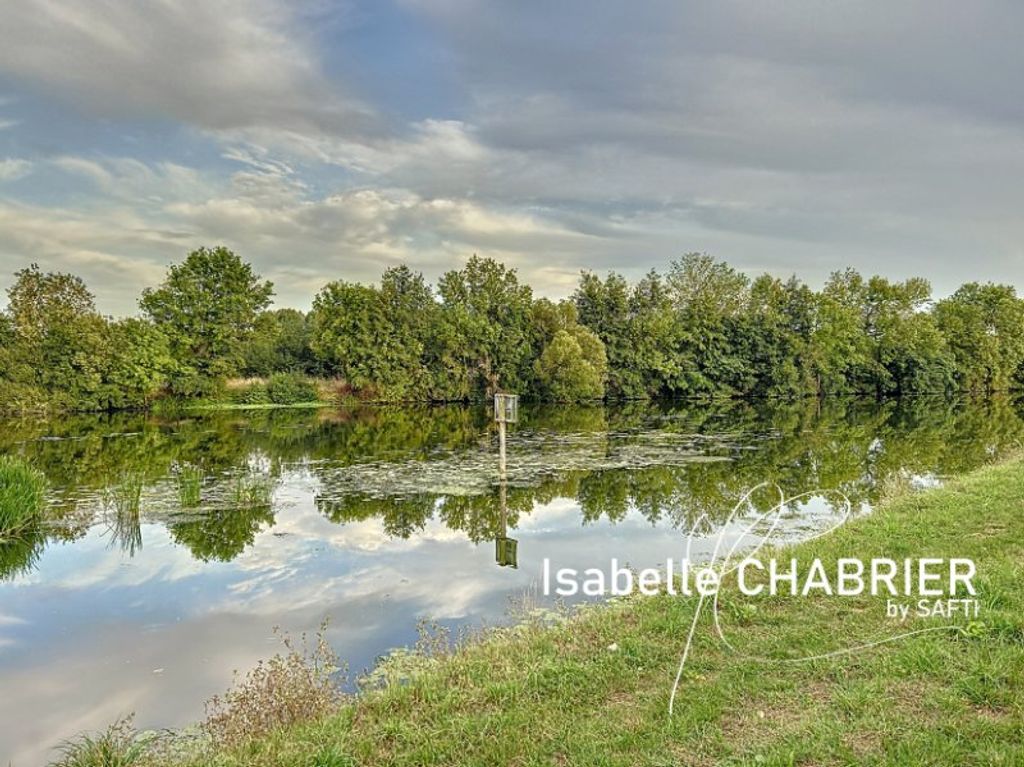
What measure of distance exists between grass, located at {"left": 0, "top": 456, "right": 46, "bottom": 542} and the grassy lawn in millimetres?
8553

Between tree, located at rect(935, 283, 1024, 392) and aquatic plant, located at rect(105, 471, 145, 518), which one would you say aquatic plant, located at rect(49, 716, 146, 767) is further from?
tree, located at rect(935, 283, 1024, 392)

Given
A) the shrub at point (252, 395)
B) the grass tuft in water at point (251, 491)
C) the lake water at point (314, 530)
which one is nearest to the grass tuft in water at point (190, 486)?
the lake water at point (314, 530)

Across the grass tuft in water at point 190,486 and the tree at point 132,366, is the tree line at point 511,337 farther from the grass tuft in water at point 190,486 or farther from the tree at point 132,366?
the grass tuft in water at point 190,486

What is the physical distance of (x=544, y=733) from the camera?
3506mm

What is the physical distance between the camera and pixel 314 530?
10906 millimetres

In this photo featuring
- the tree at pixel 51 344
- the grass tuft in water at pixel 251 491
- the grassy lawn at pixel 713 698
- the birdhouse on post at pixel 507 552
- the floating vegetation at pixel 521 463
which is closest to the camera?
the grassy lawn at pixel 713 698

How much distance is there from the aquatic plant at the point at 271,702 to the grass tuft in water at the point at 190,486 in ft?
24.2

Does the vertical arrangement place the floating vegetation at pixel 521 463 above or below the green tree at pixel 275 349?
below

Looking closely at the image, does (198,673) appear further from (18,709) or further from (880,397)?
(880,397)

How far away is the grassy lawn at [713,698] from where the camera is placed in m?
3.17

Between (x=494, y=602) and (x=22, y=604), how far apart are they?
18.7 feet

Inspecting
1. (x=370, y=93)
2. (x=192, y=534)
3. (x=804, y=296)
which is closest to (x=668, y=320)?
(x=804, y=296)

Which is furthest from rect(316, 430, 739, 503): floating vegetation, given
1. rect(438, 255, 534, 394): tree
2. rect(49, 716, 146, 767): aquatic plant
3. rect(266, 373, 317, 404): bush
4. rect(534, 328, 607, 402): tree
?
rect(266, 373, 317, 404): bush

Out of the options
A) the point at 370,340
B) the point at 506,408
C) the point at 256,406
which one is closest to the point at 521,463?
the point at 506,408
